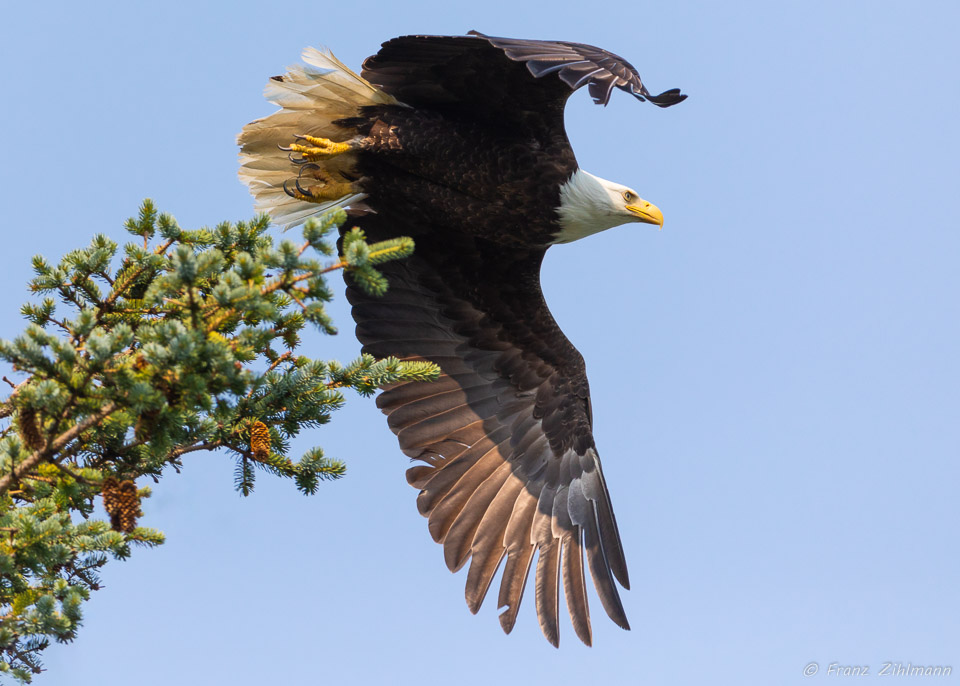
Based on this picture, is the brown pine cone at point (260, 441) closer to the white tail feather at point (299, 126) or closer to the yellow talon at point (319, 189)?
the white tail feather at point (299, 126)

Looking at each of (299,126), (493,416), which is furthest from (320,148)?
(493,416)

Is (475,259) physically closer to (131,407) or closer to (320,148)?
(320,148)

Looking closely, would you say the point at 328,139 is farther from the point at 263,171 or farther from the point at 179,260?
the point at 179,260

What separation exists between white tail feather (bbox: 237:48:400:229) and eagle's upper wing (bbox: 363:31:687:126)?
221mm

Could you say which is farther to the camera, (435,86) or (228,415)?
(435,86)

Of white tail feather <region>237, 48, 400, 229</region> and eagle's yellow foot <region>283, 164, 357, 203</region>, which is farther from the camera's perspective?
eagle's yellow foot <region>283, 164, 357, 203</region>

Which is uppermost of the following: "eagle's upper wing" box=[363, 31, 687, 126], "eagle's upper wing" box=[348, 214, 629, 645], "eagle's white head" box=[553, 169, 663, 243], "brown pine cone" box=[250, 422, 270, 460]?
"eagle's upper wing" box=[363, 31, 687, 126]

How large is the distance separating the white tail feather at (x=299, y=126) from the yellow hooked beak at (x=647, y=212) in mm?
1466

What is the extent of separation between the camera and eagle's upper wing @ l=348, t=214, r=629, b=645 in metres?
5.45

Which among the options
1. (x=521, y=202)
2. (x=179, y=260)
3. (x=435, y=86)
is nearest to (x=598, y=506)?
(x=521, y=202)

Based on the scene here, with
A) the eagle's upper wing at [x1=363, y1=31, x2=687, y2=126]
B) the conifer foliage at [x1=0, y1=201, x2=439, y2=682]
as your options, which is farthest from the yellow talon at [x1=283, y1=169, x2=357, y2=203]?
the conifer foliage at [x1=0, y1=201, x2=439, y2=682]

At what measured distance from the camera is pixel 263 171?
5.87 meters

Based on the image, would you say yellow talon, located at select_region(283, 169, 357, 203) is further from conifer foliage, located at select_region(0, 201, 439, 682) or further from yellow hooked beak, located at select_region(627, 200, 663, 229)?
conifer foliage, located at select_region(0, 201, 439, 682)

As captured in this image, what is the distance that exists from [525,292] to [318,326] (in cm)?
337
